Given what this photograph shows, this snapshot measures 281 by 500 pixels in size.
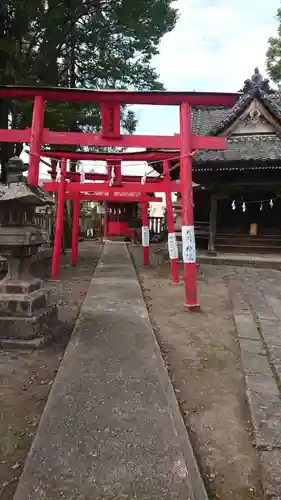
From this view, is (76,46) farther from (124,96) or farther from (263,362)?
(263,362)

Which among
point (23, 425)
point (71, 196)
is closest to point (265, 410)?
point (23, 425)

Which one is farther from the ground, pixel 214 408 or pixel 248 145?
pixel 248 145

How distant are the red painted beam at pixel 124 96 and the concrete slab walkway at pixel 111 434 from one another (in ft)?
13.6

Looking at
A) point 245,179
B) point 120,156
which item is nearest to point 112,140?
point 120,156

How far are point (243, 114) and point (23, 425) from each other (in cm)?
1357

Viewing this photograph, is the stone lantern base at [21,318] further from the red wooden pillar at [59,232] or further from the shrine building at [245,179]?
the shrine building at [245,179]

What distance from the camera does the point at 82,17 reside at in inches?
462

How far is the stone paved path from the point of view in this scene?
2486 millimetres

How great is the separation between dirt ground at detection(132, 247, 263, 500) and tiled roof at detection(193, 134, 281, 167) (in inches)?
256

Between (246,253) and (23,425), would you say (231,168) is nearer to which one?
(246,253)

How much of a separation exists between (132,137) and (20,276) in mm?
3303

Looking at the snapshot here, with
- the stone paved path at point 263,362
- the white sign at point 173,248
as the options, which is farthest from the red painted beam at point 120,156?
the stone paved path at point 263,362

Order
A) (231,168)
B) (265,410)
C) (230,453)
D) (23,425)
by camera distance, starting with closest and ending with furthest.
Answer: (230,453), (23,425), (265,410), (231,168)

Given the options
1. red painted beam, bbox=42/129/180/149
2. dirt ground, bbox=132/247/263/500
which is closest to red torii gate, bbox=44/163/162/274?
red painted beam, bbox=42/129/180/149
